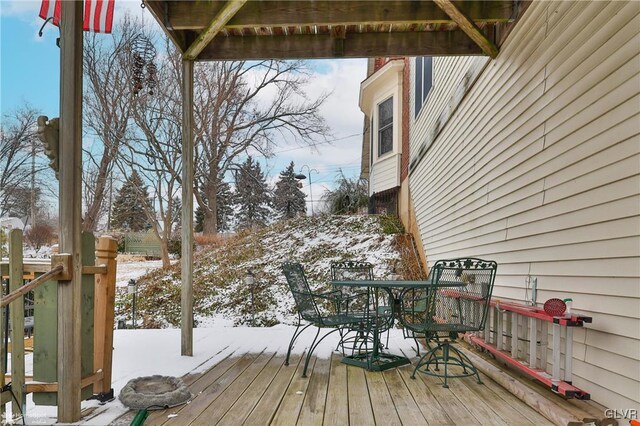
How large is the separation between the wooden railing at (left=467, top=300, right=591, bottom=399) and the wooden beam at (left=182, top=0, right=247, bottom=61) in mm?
3050

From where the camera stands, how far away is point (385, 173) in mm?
11211

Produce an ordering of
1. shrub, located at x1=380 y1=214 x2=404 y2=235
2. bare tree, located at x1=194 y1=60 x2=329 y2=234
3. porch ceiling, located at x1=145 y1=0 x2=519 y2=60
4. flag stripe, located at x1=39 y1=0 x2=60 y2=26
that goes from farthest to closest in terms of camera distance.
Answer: bare tree, located at x1=194 y1=60 x2=329 y2=234
shrub, located at x1=380 y1=214 x2=404 y2=235
porch ceiling, located at x1=145 y1=0 x2=519 y2=60
flag stripe, located at x1=39 y1=0 x2=60 y2=26

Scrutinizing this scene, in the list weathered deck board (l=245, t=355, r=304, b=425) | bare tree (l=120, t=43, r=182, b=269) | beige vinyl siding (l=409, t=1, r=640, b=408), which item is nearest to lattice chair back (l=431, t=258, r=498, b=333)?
beige vinyl siding (l=409, t=1, r=640, b=408)

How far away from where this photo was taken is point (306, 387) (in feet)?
10.5

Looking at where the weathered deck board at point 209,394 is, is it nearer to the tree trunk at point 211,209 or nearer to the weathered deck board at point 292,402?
the weathered deck board at point 292,402

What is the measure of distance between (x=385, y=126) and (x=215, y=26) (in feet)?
24.8

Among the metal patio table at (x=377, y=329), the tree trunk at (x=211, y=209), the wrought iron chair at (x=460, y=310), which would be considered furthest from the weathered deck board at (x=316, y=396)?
the tree trunk at (x=211, y=209)

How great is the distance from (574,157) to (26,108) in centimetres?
1386

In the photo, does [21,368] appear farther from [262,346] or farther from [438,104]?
[438,104]

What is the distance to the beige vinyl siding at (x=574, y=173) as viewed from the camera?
227 centimetres

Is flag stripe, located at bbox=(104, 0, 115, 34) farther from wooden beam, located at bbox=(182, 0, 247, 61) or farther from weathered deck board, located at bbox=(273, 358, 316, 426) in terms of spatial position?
weathered deck board, located at bbox=(273, 358, 316, 426)

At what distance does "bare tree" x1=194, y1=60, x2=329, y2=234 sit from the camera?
15383mm

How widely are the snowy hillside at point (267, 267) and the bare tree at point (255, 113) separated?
14.1ft

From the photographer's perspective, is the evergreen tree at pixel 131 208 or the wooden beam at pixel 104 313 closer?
the wooden beam at pixel 104 313
